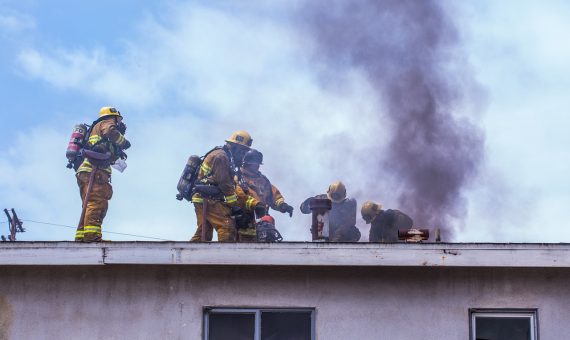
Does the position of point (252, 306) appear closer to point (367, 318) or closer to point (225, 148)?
point (367, 318)

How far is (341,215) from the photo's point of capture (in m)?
15.2

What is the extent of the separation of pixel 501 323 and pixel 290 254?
1.93m

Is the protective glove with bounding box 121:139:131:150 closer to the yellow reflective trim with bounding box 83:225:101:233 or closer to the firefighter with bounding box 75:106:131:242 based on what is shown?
the firefighter with bounding box 75:106:131:242

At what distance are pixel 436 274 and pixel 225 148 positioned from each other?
5349 mm

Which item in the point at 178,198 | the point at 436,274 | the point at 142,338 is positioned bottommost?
the point at 142,338

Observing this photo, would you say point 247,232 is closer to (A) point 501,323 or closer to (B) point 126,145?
(B) point 126,145

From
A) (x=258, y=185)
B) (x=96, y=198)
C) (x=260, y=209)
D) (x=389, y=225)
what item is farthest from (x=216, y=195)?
(x=389, y=225)

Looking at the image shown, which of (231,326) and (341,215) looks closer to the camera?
(231,326)

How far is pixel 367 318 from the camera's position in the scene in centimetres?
934

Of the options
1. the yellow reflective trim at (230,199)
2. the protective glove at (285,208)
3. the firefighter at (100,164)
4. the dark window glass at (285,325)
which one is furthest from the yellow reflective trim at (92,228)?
the dark window glass at (285,325)

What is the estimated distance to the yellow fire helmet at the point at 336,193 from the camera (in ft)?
51.0

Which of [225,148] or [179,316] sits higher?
[225,148]

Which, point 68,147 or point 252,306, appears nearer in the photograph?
point 252,306

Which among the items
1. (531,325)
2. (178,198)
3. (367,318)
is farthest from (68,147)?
(531,325)
